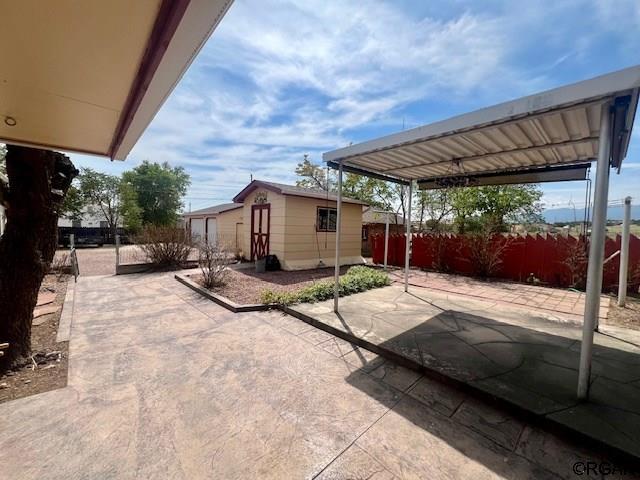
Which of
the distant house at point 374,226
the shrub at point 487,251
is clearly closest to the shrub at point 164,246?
the distant house at point 374,226

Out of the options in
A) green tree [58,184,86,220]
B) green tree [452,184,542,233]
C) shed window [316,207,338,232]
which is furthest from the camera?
green tree [58,184,86,220]

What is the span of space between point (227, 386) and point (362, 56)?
586cm

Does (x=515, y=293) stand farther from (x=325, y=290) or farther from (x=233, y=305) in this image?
(x=233, y=305)

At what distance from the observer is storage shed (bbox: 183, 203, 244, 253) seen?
14.7 meters

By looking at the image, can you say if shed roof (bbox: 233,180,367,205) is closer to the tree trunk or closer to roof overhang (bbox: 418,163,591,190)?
roof overhang (bbox: 418,163,591,190)

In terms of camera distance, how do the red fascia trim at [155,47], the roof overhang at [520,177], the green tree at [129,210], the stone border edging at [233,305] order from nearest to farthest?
the red fascia trim at [155,47]
the roof overhang at [520,177]
the stone border edging at [233,305]
the green tree at [129,210]

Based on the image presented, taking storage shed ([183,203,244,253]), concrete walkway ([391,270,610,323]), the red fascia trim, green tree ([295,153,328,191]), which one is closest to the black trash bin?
storage shed ([183,203,244,253])

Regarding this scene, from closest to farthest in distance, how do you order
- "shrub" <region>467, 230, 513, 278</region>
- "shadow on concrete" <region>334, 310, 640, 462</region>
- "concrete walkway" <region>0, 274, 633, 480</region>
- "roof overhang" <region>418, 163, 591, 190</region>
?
1. "concrete walkway" <region>0, 274, 633, 480</region>
2. "shadow on concrete" <region>334, 310, 640, 462</region>
3. "roof overhang" <region>418, 163, 591, 190</region>
4. "shrub" <region>467, 230, 513, 278</region>

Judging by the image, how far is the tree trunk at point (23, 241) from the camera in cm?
276

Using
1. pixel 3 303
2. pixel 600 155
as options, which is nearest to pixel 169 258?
pixel 3 303

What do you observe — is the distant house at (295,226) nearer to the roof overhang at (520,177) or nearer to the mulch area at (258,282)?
the mulch area at (258,282)

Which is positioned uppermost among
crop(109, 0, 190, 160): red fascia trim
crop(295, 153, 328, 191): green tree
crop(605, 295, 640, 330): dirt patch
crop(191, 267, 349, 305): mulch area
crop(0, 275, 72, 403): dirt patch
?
crop(295, 153, 328, 191): green tree

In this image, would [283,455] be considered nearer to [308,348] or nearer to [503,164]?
[308,348]

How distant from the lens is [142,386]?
269 centimetres
